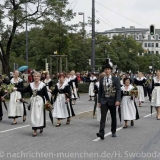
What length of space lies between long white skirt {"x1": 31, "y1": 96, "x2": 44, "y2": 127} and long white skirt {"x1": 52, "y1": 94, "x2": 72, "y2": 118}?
1825mm

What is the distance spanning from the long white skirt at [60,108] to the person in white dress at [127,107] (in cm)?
174

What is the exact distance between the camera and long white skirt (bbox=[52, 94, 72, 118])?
43.4 ft

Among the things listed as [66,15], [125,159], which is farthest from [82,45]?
[125,159]

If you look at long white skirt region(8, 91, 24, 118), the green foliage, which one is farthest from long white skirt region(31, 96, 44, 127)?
the green foliage

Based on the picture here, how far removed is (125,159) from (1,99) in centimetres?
736

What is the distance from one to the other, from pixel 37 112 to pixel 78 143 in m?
1.71

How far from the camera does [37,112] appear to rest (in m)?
11.3

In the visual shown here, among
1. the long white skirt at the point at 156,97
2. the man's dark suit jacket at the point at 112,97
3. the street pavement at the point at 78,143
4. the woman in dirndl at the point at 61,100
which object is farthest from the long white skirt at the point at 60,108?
the long white skirt at the point at 156,97

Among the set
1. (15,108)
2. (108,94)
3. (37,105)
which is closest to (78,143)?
(108,94)

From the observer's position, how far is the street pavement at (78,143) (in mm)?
8664

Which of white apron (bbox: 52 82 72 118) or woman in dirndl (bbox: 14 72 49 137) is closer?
woman in dirndl (bbox: 14 72 49 137)

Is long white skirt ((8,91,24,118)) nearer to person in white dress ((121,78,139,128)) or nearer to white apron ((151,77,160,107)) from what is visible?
person in white dress ((121,78,139,128))

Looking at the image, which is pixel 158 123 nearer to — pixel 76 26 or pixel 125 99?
pixel 125 99

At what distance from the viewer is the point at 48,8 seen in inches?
1140
